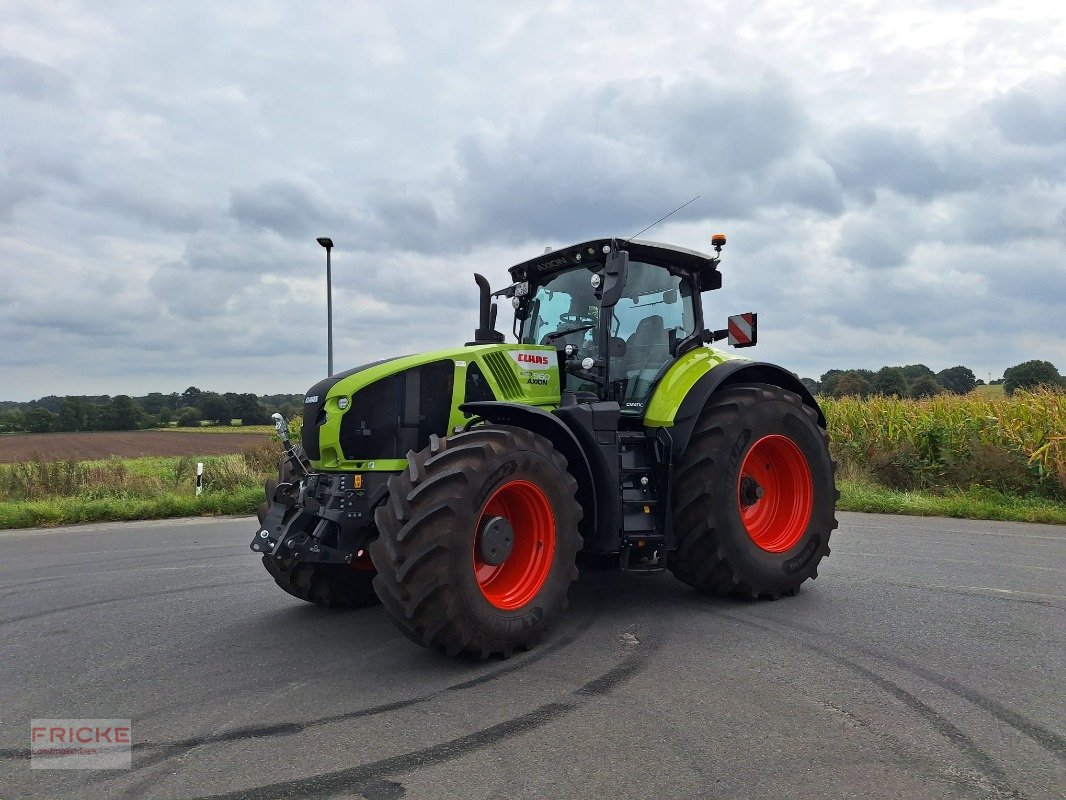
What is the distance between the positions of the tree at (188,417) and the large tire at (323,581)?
30088 mm

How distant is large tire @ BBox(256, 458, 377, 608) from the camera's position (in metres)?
5.15

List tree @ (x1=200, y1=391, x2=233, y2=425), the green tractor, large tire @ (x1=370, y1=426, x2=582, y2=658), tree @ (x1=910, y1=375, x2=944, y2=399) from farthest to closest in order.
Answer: tree @ (x1=200, y1=391, x2=233, y2=425)
tree @ (x1=910, y1=375, x2=944, y2=399)
the green tractor
large tire @ (x1=370, y1=426, x2=582, y2=658)

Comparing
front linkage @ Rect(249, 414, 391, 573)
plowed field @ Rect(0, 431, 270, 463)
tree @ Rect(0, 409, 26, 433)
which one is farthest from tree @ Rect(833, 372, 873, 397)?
tree @ Rect(0, 409, 26, 433)

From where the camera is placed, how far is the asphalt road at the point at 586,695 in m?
2.85

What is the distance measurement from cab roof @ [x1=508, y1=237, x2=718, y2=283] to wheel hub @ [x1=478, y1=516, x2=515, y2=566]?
2.33 m

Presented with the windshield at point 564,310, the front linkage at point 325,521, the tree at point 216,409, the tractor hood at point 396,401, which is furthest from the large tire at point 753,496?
the tree at point 216,409

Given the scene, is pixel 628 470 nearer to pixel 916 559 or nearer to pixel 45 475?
pixel 916 559

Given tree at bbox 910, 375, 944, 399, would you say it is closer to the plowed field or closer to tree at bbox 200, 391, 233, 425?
the plowed field

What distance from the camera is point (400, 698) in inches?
142

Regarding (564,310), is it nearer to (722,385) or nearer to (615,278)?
(615,278)

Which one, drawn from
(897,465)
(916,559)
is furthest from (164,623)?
(897,465)

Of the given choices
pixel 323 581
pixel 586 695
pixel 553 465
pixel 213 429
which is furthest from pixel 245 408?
pixel 586 695

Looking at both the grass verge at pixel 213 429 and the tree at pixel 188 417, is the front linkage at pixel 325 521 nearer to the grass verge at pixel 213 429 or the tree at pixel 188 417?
the grass verge at pixel 213 429

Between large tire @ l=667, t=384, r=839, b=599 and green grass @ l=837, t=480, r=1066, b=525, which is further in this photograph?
green grass @ l=837, t=480, r=1066, b=525
